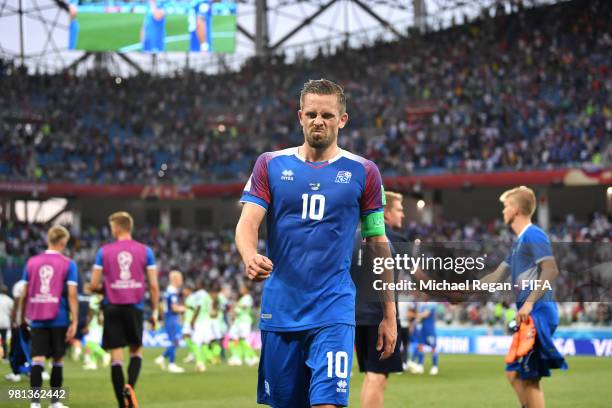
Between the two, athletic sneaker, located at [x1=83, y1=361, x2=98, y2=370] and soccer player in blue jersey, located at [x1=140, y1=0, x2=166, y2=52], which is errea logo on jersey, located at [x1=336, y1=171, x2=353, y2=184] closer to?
athletic sneaker, located at [x1=83, y1=361, x2=98, y2=370]

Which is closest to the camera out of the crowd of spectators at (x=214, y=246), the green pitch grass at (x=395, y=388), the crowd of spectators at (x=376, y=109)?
the green pitch grass at (x=395, y=388)

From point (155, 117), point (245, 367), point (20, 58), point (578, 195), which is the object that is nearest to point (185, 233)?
point (155, 117)

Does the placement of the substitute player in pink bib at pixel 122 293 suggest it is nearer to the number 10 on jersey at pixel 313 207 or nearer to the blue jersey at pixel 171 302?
the number 10 on jersey at pixel 313 207

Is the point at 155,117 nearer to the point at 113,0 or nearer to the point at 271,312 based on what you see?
the point at 113,0

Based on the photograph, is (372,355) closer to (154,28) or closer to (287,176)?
(287,176)

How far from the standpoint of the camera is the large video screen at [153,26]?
45594 millimetres

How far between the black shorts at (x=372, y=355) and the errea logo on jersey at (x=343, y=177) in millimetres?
3193

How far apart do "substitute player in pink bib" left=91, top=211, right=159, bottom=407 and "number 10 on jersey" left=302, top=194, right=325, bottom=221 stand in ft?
19.6

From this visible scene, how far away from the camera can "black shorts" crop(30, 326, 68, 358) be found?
11359 millimetres

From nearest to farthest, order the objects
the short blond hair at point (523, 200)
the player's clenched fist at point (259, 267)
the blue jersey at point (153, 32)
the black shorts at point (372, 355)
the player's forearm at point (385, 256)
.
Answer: the player's clenched fist at point (259, 267)
the player's forearm at point (385, 256)
the black shorts at point (372, 355)
the short blond hair at point (523, 200)
the blue jersey at point (153, 32)

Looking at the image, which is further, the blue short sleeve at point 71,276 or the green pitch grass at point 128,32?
the green pitch grass at point 128,32

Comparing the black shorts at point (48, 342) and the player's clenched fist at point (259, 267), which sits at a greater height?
the player's clenched fist at point (259, 267)

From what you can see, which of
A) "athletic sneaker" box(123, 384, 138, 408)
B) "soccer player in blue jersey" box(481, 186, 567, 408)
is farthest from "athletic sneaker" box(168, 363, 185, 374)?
"soccer player in blue jersey" box(481, 186, 567, 408)

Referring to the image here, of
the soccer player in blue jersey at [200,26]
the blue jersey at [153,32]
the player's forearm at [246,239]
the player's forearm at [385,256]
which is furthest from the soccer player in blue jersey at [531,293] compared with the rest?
the blue jersey at [153,32]
